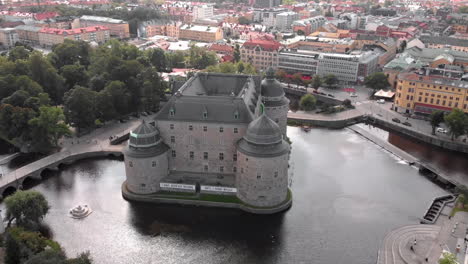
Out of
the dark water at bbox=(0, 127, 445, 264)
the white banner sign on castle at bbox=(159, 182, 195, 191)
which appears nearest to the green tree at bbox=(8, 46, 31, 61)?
the dark water at bbox=(0, 127, 445, 264)

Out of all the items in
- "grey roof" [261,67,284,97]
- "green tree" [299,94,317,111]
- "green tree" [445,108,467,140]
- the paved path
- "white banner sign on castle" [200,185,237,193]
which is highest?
"grey roof" [261,67,284,97]

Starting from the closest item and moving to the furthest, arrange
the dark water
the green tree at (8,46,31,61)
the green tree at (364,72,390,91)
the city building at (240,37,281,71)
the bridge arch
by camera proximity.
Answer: the dark water < the bridge arch < the green tree at (364,72,390,91) < the green tree at (8,46,31,61) < the city building at (240,37,281,71)

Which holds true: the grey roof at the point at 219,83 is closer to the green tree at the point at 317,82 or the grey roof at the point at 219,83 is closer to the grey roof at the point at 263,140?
the grey roof at the point at 263,140

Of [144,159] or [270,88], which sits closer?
[144,159]

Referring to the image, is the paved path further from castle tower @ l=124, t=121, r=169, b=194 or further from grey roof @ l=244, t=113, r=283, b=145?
grey roof @ l=244, t=113, r=283, b=145

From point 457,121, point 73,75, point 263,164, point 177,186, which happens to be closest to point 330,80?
point 457,121

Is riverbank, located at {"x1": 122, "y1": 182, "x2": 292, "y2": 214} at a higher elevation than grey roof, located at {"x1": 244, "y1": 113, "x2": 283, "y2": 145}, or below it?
below

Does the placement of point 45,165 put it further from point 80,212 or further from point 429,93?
point 429,93
